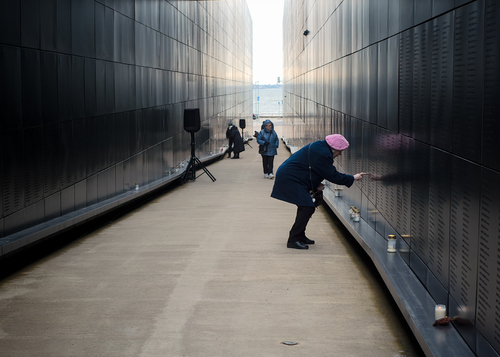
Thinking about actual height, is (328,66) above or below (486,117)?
above

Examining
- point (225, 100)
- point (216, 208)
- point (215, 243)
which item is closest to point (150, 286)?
point (215, 243)

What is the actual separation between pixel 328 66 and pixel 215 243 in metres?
7.61

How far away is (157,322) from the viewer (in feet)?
18.9

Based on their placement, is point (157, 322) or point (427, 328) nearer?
point (427, 328)

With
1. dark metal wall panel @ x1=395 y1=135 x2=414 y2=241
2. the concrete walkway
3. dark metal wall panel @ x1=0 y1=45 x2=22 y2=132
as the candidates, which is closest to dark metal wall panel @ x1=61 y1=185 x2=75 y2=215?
the concrete walkway

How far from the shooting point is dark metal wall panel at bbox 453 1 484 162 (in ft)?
13.8

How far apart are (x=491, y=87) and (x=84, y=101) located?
26.9 ft

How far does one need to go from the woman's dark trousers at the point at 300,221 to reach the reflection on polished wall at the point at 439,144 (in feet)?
2.90

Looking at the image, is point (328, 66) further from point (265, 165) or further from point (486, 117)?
point (486, 117)

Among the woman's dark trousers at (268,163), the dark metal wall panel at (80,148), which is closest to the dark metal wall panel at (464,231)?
the dark metal wall panel at (80,148)

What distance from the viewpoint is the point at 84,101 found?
11.0m

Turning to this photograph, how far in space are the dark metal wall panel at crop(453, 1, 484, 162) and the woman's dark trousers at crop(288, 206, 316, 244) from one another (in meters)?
4.09

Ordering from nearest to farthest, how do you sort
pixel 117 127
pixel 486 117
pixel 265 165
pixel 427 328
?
pixel 486 117
pixel 427 328
pixel 117 127
pixel 265 165

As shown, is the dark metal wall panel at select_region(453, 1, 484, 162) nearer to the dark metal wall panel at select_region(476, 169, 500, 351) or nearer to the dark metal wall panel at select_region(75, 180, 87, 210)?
the dark metal wall panel at select_region(476, 169, 500, 351)
